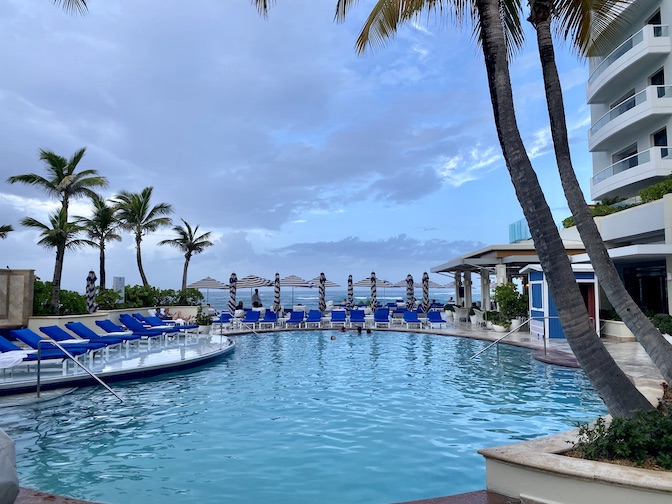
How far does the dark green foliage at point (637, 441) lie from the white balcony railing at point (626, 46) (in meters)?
26.3

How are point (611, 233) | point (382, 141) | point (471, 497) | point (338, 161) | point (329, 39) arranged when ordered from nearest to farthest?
point (471, 497), point (329, 39), point (611, 233), point (382, 141), point (338, 161)

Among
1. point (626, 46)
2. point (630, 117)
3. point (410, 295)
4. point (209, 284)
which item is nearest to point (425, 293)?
point (410, 295)

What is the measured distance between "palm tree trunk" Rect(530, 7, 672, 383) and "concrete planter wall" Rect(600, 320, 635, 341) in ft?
42.6

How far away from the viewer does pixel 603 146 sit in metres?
28.5

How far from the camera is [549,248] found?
4465 mm

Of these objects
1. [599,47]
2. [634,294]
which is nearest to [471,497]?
[599,47]

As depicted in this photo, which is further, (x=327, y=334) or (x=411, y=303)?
(x=411, y=303)

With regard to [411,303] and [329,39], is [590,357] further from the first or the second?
[411,303]

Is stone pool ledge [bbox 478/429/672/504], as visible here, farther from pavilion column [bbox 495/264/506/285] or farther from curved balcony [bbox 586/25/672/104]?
curved balcony [bbox 586/25/672/104]

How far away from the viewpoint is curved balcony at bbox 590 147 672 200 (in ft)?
75.4

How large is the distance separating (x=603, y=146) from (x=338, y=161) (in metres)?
16.2

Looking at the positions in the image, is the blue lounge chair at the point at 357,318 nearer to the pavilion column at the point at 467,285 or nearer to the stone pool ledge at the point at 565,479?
the pavilion column at the point at 467,285

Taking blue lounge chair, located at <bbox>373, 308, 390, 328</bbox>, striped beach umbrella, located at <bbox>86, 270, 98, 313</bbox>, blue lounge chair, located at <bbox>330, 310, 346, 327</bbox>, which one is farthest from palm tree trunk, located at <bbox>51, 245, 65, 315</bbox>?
blue lounge chair, located at <bbox>373, 308, 390, 328</bbox>

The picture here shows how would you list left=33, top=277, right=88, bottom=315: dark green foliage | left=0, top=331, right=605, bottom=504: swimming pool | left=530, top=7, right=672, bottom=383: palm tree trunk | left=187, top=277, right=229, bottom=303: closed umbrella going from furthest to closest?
left=187, top=277, right=229, bottom=303: closed umbrella, left=33, top=277, right=88, bottom=315: dark green foliage, left=0, top=331, right=605, bottom=504: swimming pool, left=530, top=7, right=672, bottom=383: palm tree trunk
